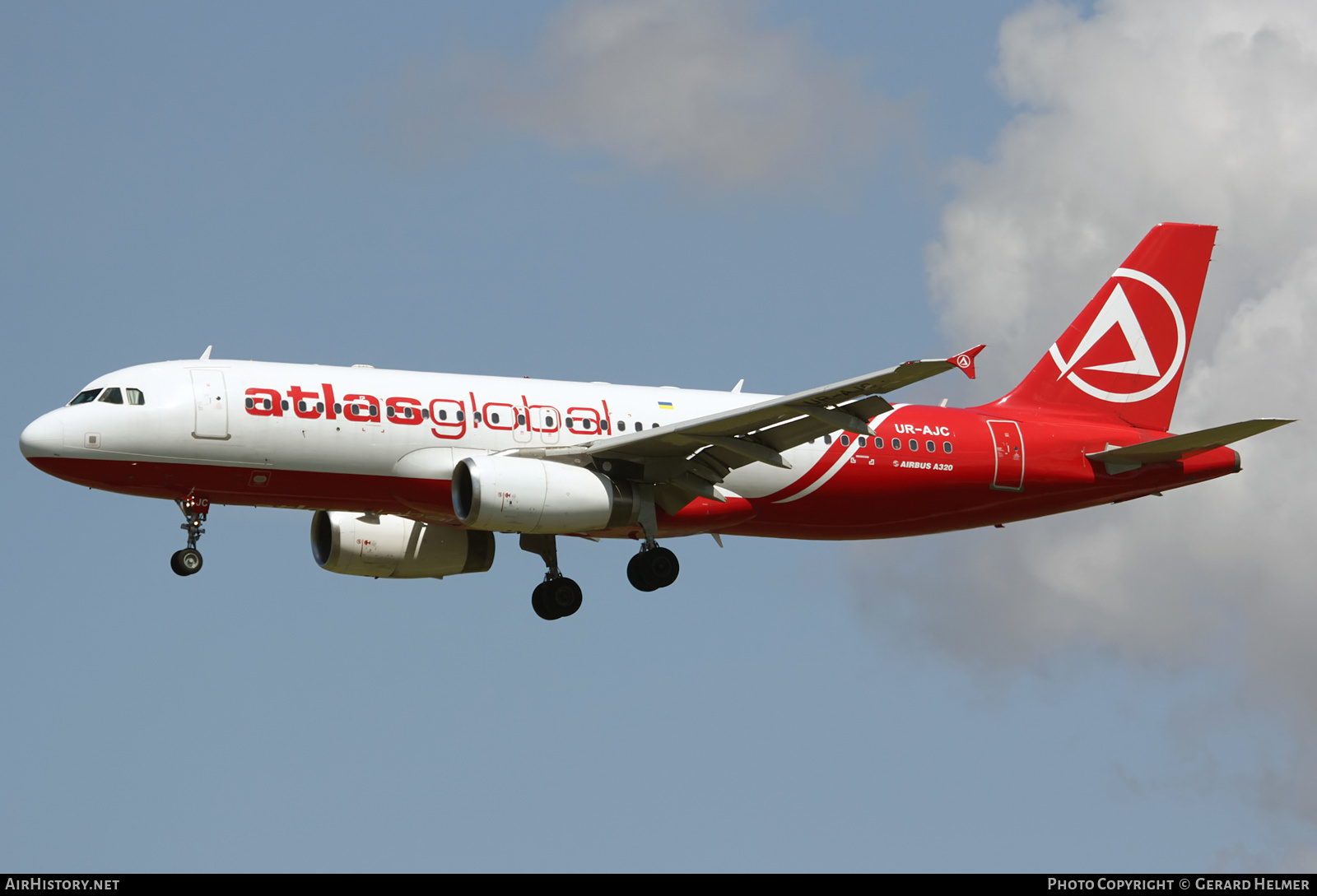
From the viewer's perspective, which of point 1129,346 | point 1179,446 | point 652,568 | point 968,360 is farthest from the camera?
point 1129,346

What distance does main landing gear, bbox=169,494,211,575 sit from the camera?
41438 mm

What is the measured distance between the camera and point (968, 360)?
36.8 metres

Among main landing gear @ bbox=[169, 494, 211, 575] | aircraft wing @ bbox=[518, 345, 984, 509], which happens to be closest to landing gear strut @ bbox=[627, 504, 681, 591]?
aircraft wing @ bbox=[518, 345, 984, 509]

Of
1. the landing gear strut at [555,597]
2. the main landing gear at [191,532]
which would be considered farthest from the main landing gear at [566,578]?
the main landing gear at [191,532]

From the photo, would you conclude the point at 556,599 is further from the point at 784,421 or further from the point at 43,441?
the point at 43,441

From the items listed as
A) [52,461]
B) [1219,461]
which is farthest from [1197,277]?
[52,461]

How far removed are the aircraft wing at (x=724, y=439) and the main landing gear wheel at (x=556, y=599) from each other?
14.5 feet

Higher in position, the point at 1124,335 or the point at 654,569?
the point at 1124,335

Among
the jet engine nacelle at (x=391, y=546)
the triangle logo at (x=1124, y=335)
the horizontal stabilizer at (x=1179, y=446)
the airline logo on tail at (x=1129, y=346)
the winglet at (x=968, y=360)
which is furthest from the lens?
the triangle logo at (x=1124, y=335)

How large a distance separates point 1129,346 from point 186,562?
25.3 m

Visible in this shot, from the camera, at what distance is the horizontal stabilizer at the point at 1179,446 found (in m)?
43.5

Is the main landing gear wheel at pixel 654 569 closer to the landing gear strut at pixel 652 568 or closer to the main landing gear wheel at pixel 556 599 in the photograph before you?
the landing gear strut at pixel 652 568

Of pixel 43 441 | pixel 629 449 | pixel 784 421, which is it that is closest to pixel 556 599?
pixel 629 449

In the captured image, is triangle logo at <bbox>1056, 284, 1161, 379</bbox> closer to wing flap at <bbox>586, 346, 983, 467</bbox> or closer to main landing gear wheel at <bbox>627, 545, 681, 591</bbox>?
wing flap at <bbox>586, 346, 983, 467</bbox>
